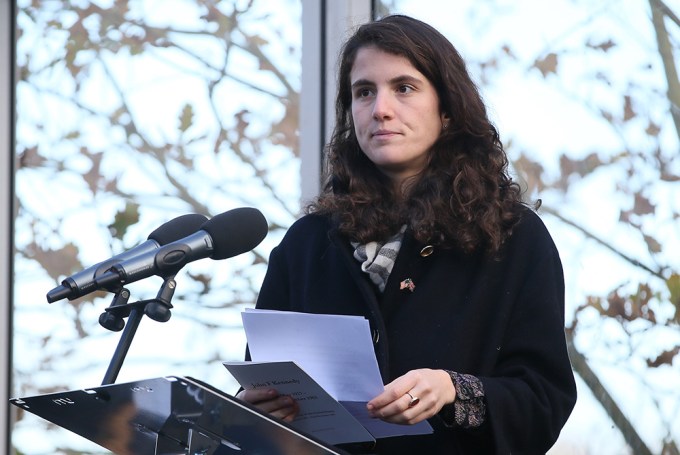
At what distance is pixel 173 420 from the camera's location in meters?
1.62

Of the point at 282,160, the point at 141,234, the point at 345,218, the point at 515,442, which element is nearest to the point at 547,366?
the point at 515,442

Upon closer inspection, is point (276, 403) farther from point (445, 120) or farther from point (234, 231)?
point (445, 120)

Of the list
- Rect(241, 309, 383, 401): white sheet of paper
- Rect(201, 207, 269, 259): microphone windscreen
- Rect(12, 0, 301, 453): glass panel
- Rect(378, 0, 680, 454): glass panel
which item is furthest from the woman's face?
Rect(12, 0, 301, 453): glass panel

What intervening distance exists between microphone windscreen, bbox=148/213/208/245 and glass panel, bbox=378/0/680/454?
125 centimetres

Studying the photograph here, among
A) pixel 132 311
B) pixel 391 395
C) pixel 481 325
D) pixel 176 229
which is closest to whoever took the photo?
pixel 391 395

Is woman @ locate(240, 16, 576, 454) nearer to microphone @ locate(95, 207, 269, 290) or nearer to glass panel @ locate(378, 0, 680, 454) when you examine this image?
microphone @ locate(95, 207, 269, 290)

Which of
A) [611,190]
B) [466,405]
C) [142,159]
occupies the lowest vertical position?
[466,405]

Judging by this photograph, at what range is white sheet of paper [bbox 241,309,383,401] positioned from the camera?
1733 mm

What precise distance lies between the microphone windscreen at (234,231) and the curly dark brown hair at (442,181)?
1.01 feet

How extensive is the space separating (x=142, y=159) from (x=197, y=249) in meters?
2.03

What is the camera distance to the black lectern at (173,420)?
1528 millimetres

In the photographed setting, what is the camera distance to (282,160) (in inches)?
140

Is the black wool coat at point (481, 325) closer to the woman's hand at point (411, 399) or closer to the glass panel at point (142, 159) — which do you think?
the woman's hand at point (411, 399)

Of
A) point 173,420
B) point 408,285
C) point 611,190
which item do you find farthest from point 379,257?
point 611,190
